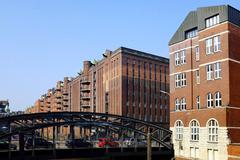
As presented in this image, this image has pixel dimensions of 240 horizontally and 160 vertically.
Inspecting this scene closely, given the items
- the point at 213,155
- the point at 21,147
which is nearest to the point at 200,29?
the point at 213,155

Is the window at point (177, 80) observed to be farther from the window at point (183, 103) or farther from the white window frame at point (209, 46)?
the white window frame at point (209, 46)

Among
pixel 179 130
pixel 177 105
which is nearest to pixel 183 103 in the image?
pixel 177 105

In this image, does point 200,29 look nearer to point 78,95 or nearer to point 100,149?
point 100,149

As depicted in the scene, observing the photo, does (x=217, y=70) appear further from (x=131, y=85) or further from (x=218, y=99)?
(x=131, y=85)

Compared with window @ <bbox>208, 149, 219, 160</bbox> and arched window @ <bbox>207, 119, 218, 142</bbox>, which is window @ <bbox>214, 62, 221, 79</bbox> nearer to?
arched window @ <bbox>207, 119, 218, 142</bbox>

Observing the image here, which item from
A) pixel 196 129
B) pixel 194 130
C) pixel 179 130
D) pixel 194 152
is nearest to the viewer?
pixel 194 152

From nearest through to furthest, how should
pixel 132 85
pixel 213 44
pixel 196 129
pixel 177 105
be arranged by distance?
pixel 213 44
pixel 196 129
pixel 177 105
pixel 132 85

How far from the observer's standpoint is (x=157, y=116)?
86375 millimetres

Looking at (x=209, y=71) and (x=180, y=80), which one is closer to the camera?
(x=209, y=71)

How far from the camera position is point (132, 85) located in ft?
269

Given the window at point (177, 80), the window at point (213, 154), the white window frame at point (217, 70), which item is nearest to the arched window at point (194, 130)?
the window at point (213, 154)

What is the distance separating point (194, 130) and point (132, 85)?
1533 inches

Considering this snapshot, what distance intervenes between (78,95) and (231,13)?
252 ft

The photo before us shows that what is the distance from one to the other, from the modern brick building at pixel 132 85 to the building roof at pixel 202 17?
31563mm
